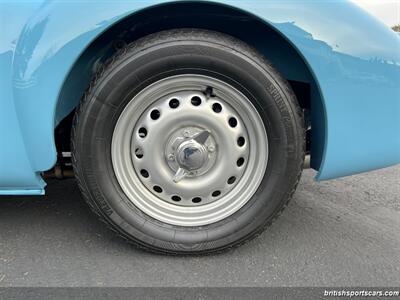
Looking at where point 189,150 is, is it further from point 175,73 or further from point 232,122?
point 175,73

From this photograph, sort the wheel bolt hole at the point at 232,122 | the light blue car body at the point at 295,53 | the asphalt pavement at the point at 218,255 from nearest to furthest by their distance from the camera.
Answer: the light blue car body at the point at 295,53 < the asphalt pavement at the point at 218,255 < the wheel bolt hole at the point at 232,122

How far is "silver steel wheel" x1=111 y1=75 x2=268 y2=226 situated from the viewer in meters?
1.99

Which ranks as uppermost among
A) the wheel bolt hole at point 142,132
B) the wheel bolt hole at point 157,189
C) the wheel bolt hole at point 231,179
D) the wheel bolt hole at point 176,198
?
the wheel bolt hole at point 142,132

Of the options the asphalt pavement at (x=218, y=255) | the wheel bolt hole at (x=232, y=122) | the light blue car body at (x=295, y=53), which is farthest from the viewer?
the wheel bolt hole at (x=232, y=122)

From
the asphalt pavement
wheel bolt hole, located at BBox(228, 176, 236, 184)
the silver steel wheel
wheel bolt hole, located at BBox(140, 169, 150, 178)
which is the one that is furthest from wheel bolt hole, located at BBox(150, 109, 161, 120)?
the asphalt pavement

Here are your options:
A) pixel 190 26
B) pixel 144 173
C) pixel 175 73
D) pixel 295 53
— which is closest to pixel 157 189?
pixel 144 173

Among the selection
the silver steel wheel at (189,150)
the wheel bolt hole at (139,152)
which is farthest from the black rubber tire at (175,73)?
the wheel bolt hole at (139,152)

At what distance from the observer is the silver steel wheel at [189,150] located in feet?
6.51

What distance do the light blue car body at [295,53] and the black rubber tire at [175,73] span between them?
0.14 meters

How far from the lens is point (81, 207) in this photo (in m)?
2.66

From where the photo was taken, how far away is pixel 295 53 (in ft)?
6.61

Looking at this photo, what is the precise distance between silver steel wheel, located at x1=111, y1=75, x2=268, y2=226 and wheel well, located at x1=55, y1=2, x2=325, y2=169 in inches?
12.1

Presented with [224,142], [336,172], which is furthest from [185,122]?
[336,172]

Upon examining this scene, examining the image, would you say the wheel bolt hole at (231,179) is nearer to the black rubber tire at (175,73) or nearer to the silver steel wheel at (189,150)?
the silver steel wheel at (189,150)
